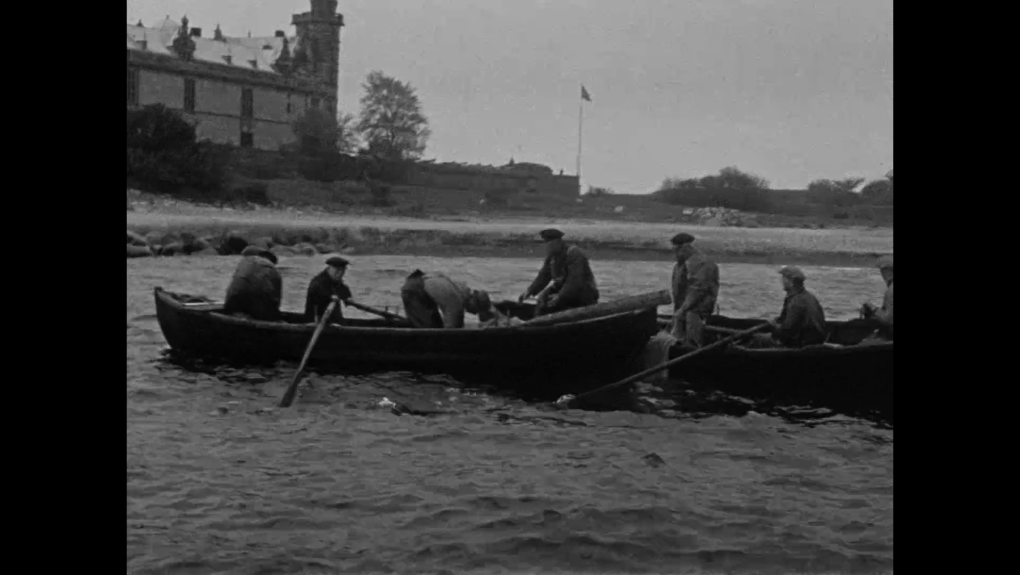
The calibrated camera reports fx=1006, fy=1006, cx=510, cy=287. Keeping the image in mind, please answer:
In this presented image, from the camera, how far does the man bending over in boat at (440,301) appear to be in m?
9.21

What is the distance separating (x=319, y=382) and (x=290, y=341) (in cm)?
60

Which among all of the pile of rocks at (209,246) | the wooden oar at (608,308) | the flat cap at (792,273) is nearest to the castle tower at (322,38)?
the pile of rocks at (209,246)

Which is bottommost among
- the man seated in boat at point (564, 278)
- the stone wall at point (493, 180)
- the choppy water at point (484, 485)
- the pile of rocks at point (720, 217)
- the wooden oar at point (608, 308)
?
the choppy water at point (484, 485)

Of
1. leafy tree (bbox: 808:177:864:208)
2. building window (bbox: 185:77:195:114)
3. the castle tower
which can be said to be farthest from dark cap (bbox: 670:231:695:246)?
building window (bbox: 185:77:195:114)

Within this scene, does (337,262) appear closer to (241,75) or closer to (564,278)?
(241,75)

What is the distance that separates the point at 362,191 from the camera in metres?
A: 9.20

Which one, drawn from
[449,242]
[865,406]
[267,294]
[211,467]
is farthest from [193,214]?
[865,406]

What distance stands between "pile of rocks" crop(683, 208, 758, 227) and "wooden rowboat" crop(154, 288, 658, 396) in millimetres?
927

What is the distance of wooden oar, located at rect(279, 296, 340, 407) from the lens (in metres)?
8.05

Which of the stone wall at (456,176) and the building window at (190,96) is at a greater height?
the building window at (190,96)

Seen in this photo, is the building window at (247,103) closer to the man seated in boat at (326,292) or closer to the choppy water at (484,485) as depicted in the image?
the man seated in boat at (326,292)

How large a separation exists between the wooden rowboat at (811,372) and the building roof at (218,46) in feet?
14.1

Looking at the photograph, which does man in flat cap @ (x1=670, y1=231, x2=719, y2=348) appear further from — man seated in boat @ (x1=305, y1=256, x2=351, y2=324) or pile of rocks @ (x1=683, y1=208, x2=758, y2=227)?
man seated in boat @ (x1=305, y1=256, x2=351, y2=324)
